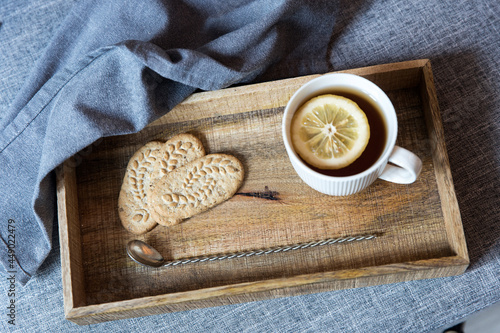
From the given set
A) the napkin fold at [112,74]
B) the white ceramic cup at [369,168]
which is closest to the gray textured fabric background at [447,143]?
the napkin fold at [112,74]

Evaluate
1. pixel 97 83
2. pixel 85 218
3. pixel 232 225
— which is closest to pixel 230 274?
pixel 232 225

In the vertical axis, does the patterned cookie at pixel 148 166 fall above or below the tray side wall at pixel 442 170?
above

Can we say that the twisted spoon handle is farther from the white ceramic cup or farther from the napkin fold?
the napkin fold

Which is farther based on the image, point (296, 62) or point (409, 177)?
point (296, 62)

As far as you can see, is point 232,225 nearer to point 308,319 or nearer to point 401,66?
point 308,319

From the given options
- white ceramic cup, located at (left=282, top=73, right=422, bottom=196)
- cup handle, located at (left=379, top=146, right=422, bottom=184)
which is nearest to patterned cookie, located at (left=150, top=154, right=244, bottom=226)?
white ceramic cup, located at (left=282, top=73, right=422, bottom=196)

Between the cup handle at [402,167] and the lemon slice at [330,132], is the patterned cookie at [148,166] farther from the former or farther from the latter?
the cup handle at [402,167]
